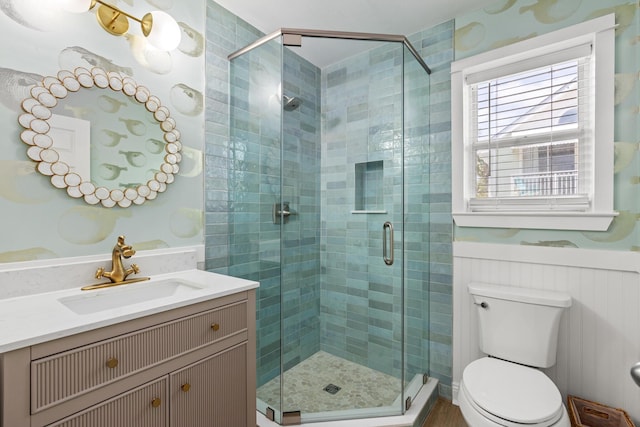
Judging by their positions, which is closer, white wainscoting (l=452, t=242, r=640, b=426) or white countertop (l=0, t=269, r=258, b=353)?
white countertop (l=0, t=269, r=258, b=353)

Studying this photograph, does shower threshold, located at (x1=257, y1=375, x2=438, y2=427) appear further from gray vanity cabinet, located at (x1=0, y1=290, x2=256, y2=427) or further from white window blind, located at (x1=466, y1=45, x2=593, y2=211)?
white window blind, located at (x1=466, y1=45, x2=593, y2=211)

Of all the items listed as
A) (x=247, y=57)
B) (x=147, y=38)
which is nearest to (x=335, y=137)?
(x=247, y=57)

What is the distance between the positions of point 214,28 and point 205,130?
2.07 feet

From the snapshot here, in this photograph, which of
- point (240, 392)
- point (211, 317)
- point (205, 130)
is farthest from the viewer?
point (205, 130)

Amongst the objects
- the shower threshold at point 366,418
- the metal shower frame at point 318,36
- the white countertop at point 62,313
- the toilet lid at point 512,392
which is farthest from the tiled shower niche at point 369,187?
the shower threshold at point 366,418

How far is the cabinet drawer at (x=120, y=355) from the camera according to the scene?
883 mm

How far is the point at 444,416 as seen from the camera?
6.42 feet

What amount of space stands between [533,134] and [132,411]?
7.69 feet

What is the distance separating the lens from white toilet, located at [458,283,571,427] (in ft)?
4.22

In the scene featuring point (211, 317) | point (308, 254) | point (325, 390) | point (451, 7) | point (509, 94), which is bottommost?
point (325, 390)

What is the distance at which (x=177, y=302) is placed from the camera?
1.18 m

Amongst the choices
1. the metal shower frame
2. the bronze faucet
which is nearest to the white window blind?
the metal shower frame

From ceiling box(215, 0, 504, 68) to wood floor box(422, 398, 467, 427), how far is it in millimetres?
2260

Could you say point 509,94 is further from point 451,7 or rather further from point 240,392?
point 240,392
